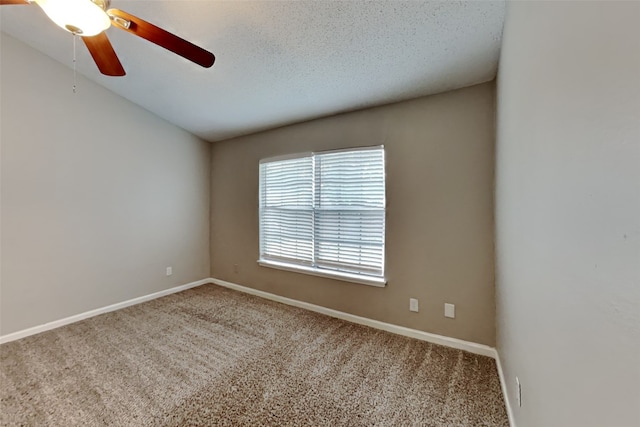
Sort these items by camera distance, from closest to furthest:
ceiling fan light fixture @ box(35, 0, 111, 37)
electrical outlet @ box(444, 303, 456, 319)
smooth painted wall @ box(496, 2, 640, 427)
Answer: smooth painted wall @ box(496, 2, 640, 427) < ceiling fan light fixture @ box(35, 0, 111, 37) < electrical outlet @ box(444, 303, 456, 319)

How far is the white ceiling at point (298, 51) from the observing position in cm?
162

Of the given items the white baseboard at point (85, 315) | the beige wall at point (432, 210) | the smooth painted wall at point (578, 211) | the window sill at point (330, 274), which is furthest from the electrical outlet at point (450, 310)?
the white baseboard at point (85, 315)

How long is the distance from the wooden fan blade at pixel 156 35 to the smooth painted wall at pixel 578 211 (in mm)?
1581

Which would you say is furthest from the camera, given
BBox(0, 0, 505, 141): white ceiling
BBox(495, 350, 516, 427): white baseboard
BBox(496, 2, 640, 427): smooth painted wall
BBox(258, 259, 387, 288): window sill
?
BBox(258, 259, 387, 288): window sill

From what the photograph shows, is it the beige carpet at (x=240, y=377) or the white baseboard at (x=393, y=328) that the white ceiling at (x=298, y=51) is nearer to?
the white baseboard at (x=393, y=328)

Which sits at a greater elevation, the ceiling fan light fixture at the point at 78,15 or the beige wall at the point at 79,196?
the ceiling fan light fixture at the point at 78,15

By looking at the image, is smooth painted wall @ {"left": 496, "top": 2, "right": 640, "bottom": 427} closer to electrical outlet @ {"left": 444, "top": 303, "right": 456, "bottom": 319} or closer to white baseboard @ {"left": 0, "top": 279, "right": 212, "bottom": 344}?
electrical outlet @ {"left": 444, "top": 303, "right": 456, "bottom": 319}

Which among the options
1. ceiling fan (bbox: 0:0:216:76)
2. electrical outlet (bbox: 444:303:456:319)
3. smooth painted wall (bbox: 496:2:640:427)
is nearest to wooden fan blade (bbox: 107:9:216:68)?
ceiling fan (bbox: 0:0:216:76)

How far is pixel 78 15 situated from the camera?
1.21 meters

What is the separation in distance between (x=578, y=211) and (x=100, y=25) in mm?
2131

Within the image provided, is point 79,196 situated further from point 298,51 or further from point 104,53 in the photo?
point 298,51

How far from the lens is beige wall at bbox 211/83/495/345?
6.98 ft

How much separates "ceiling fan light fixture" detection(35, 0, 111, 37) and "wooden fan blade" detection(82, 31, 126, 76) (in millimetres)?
154

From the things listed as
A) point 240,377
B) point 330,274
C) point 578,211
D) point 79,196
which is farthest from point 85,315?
point 578,211
